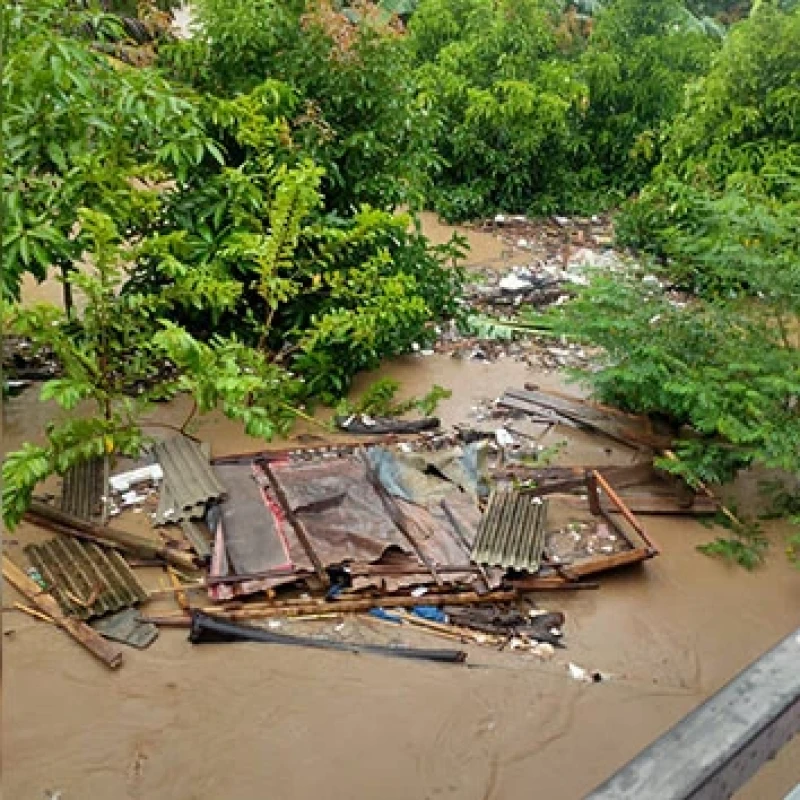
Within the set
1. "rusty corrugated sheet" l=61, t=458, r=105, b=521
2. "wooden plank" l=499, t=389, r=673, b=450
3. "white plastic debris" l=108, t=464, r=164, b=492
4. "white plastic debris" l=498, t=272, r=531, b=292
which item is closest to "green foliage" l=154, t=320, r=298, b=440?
"white plastic debris" l=108, t=464, r=164, b=492

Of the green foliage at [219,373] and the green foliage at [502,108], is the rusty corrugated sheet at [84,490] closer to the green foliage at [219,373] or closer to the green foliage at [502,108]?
the green foliage at [219,373]

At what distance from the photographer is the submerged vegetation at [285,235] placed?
439cm

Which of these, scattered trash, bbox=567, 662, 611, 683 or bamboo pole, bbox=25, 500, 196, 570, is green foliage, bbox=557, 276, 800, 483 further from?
bamboo pole, bbox=25, 500, 196, 570

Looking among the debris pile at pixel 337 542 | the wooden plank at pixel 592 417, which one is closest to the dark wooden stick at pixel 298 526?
the debris pile at pixel 337 542

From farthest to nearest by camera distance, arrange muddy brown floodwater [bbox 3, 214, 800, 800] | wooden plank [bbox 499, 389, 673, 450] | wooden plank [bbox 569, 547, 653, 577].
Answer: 1. wooden plank [bbox 499, 389, 673, 450]
2. wooden plank [bbox 569, 547, 653, 577]
3. muddy brown floodwater [bbox 3, 214, 800, 800]

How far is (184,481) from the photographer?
188 inches

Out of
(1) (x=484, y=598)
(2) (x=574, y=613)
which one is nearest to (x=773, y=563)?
(2) (x=574, y=613)

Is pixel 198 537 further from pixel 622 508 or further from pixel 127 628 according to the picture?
pixel 622 508

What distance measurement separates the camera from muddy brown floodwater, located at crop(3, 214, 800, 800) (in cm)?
333

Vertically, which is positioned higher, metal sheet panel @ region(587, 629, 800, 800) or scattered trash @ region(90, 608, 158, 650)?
metal sheet panel @ region(587, 629, 800, 800)

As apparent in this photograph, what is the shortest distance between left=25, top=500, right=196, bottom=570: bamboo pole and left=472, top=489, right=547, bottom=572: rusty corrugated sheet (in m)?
1.39

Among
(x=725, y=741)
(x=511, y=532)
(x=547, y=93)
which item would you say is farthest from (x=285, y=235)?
(x=547, y=93)

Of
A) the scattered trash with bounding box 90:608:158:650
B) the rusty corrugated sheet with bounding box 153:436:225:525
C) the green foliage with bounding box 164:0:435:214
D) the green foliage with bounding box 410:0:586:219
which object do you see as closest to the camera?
the scattered trash with bounding box 90:608:158:650

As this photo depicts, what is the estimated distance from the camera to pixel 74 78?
4.01 metres
